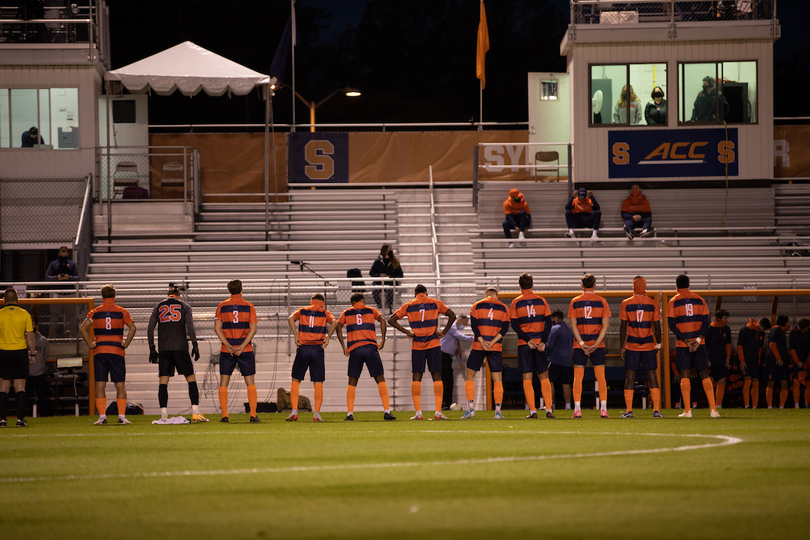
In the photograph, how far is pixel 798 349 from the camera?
16.8m

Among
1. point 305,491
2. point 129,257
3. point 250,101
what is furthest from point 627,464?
point 250,101

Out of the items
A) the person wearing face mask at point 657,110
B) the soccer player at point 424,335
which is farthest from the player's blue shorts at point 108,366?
the person wearing face mask at point 657,110

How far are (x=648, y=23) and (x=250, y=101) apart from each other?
24.8 metres

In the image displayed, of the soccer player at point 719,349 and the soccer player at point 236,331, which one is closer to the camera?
the soccer player at point 236,331

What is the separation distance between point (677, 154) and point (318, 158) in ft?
31.8

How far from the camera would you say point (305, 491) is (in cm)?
636

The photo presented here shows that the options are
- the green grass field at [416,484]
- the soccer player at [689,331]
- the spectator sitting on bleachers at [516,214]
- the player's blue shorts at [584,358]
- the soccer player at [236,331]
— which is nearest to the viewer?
the green grass field at [416,484]

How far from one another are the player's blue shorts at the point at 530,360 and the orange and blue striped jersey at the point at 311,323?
9.28 feet

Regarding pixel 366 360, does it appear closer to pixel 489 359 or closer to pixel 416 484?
pixel 489 359

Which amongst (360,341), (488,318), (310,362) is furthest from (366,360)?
(488,318)

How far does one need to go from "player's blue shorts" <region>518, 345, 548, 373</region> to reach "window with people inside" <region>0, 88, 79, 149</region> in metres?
15.5

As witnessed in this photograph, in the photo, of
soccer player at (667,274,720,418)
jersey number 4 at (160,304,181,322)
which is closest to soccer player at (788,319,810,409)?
soccer player at (667,274,720,418)

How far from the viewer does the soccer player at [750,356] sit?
55.6 ft

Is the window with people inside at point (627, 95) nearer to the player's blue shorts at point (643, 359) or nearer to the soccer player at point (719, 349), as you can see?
the soccer player at point (719, 349)
